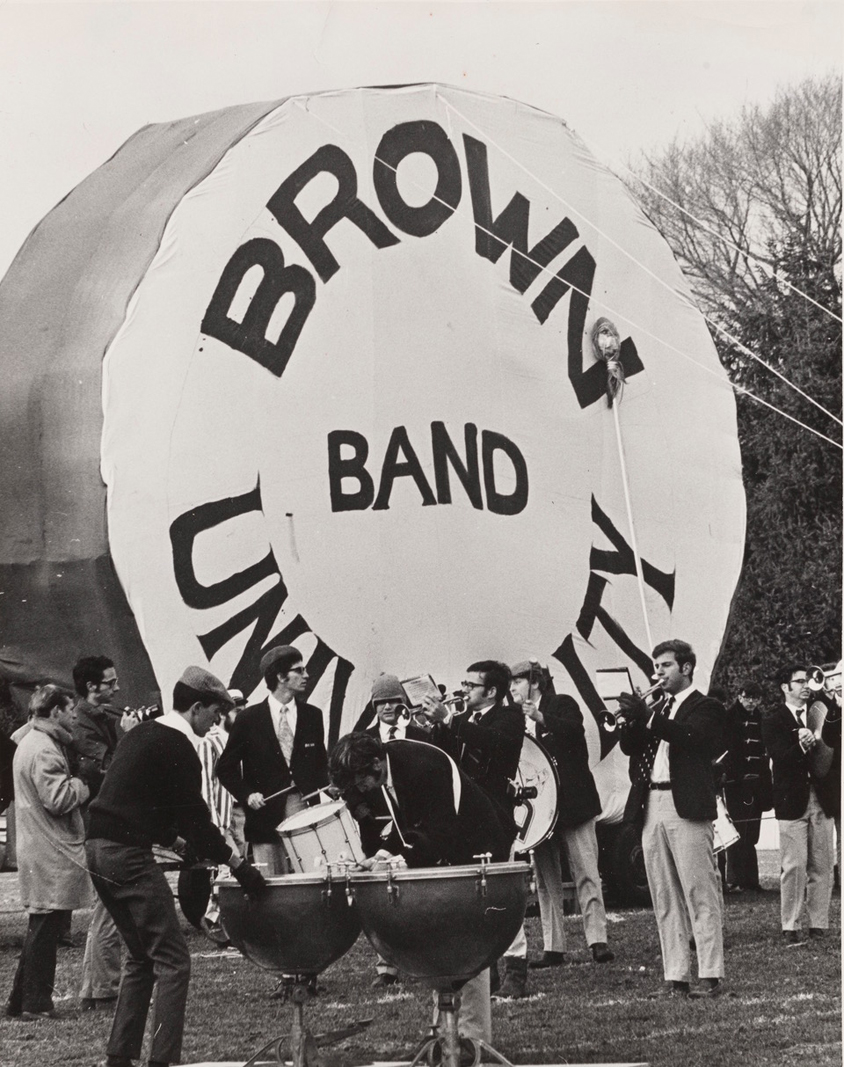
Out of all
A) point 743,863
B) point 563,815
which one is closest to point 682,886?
point 563,815

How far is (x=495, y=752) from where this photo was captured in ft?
29.8

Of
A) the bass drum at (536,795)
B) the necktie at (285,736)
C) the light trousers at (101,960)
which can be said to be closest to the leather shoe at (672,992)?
the bass drum at (536,795)

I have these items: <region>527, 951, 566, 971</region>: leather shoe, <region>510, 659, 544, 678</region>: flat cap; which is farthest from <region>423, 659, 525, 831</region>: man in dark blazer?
<region>527, 951, 566, 971</region>: leather shoe

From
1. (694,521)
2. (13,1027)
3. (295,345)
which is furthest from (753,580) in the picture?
(13,1027)

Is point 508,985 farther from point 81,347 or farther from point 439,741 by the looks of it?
point 81,347

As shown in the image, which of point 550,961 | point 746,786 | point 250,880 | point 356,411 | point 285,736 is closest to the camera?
point 250,880

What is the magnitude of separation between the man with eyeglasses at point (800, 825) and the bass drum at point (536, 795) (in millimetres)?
1933

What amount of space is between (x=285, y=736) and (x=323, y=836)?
221 centimetres

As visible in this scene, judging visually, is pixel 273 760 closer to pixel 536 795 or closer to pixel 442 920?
pixel 536 795

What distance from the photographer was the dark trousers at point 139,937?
7.03m

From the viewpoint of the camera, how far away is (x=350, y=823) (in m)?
7.30

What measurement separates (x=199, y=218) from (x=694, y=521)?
4406 millimetres

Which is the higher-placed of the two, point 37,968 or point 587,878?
point 587,878

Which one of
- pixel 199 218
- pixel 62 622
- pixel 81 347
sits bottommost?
pixel 62 622
